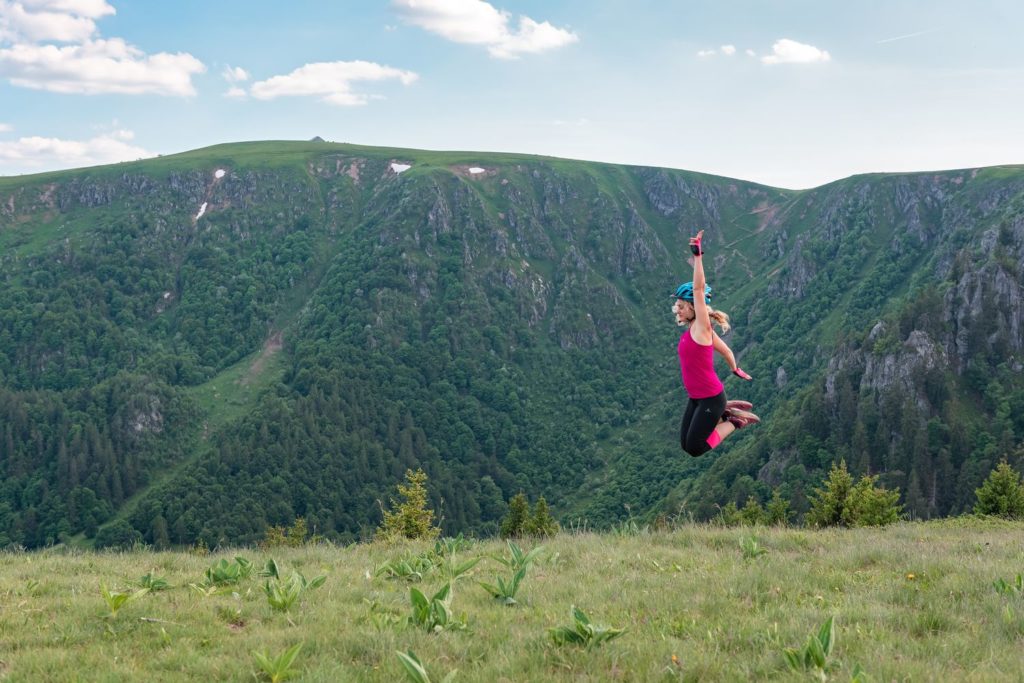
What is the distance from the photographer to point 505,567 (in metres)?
11.2

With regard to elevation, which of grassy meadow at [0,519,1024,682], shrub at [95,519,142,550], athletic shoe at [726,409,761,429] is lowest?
shrub at [95,519,142,550]

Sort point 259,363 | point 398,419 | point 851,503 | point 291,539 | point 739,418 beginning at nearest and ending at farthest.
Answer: point 739,418 < point 851,503 < point 291,539 < point 398,419 < point 259,363

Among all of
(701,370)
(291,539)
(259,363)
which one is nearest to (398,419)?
(259,363)

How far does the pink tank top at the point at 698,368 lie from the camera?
1047 centimetres

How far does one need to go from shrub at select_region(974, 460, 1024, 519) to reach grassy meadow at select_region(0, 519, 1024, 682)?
68.7ft

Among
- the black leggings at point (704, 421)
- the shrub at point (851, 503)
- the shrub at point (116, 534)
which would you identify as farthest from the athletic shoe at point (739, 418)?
the shrub at point (116, 534)

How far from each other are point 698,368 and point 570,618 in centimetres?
468

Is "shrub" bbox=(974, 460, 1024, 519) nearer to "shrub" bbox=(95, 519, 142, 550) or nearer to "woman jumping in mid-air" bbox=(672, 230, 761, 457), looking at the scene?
"woman jumping in mid-air" bbox=(672, 230, 761, 457)

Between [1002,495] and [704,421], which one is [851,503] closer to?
[1002,495]

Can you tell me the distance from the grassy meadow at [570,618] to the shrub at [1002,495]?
20.9 meters

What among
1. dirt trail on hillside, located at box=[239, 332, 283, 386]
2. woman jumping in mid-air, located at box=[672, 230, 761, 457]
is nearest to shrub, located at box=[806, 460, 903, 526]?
woman jumping in mid-air, located at box=[672, 230, 761, 457]

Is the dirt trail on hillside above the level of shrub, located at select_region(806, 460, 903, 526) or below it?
below

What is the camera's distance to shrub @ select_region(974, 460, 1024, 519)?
28655 mm

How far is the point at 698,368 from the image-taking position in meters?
10.6
